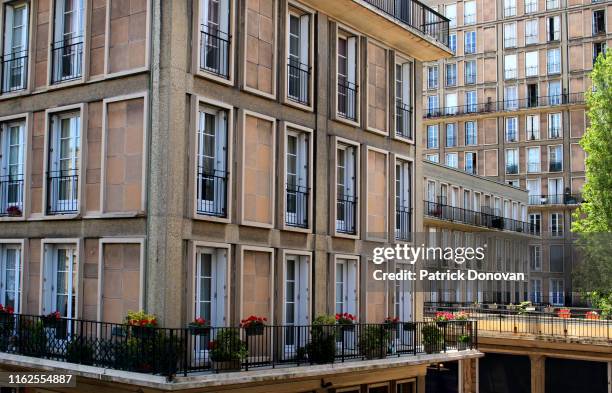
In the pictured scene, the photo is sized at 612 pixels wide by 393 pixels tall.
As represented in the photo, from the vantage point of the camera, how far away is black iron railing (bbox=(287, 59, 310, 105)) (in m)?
22.4

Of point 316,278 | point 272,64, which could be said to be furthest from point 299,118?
point 316,278

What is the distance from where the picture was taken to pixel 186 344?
57.1 feet

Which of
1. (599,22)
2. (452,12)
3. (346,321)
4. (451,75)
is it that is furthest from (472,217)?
(346,321)

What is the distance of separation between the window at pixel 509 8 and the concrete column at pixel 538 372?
4920 centimetres

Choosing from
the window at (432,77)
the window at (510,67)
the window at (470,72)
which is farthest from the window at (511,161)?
the window at (432,77)

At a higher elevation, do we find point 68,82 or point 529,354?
point 68,82

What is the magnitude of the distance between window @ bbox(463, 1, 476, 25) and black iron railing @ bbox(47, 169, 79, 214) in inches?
2617

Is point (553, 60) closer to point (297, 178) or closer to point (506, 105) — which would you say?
point (506, 105)

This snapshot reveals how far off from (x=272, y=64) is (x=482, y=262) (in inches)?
1945

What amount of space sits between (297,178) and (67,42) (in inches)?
259

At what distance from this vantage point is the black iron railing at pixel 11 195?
2181 cm

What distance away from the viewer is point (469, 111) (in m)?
81.4

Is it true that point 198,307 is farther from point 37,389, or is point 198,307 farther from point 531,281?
point 531,281

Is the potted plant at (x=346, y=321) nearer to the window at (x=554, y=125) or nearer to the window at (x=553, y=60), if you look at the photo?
the window at (x=554, y=125)
